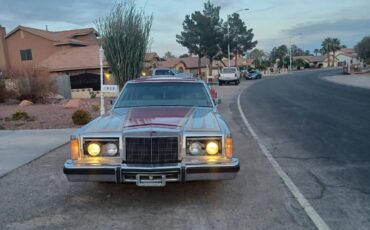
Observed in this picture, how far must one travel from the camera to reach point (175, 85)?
6.35 metres

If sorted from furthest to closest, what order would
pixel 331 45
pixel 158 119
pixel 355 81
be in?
1. pixel 331 45
2. pixel 355 81
3. pixel 158 119

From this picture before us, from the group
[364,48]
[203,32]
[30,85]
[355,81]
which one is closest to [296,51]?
[364,48]

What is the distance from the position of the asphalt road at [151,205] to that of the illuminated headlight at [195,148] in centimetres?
71

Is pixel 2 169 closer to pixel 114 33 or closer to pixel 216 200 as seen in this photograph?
pixel 216 200

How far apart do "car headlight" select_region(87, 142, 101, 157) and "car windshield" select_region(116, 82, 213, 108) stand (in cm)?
159

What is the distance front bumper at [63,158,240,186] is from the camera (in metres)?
4.25

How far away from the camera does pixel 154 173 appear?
13.9 feet

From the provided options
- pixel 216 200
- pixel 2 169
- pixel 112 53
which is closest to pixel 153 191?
pixel 216 200

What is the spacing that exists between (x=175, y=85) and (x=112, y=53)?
1010cm

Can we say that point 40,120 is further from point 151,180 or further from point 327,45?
point 327,45

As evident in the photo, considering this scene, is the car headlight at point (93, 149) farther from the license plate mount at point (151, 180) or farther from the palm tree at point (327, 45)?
the palm tree at point (327, 45)

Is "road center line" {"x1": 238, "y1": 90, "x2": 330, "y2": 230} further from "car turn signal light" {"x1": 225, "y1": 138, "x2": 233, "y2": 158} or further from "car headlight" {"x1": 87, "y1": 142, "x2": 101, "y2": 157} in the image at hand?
"car headlight" {"x1": 87, "y1": 142, "x2": 101, "y2": 157}

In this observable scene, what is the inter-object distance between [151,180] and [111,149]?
633 mm

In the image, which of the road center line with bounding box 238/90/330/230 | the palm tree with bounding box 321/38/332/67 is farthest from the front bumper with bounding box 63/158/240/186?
the palm tree with bounding box 321/38/332/67
